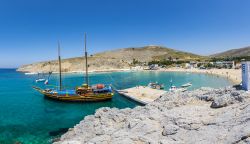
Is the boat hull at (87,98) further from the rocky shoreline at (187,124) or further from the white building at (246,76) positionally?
the white building at (246,76)

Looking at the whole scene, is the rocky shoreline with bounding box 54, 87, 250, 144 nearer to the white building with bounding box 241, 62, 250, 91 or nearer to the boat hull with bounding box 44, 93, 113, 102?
the white building with bounding box 241, 62, 250, 91

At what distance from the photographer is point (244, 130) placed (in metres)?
11.7

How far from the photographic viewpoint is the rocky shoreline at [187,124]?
13067mm

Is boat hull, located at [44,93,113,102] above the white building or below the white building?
below

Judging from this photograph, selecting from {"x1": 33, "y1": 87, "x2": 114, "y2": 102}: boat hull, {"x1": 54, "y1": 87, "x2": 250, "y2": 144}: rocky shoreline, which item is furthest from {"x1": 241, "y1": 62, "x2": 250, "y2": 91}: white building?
{"x1": 33, "y1": 87, "x2": 114, "y2": 102}: boat hull

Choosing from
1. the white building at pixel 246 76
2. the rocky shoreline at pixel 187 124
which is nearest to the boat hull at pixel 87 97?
the rocky shoreline at pixel 187 124

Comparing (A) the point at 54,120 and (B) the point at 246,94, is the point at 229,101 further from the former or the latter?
(A) the point at 54,120

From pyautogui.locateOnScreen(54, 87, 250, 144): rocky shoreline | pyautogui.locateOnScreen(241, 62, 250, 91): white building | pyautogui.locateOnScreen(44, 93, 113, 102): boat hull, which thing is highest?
pyautogui.locateOnScreen(241, 62, 250, 91): white building

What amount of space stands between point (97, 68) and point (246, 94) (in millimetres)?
174299

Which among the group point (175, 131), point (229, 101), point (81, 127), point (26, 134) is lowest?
point (26, 134)

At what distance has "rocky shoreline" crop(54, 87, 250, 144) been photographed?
514 inches

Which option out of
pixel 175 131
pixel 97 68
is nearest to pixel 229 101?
pixel 175 131

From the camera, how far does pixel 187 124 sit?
50.6ft

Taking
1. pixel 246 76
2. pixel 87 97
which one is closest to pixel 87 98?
pixel 87 97
